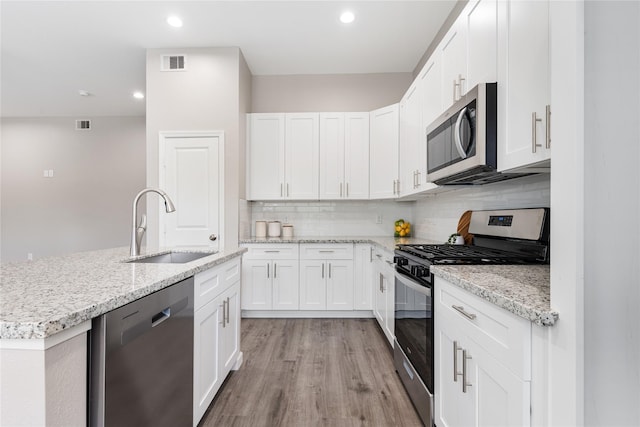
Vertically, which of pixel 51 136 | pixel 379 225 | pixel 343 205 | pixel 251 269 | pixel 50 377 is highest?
pixel 51 136

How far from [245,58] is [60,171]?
175 inches

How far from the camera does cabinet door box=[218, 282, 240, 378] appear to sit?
1.91 m

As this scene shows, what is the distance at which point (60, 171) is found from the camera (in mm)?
5570

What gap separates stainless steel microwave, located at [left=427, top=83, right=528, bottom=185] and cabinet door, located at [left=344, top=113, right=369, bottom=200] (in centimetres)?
165

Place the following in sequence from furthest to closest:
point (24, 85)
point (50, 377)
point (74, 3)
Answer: point (24, 85)
point (74, 3)
point (50, 377)

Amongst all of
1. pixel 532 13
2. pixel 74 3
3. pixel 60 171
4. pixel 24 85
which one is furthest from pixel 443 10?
pixel 60 171

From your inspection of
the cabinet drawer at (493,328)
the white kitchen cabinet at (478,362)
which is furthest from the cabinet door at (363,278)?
the cabinet drawer at (493,328)

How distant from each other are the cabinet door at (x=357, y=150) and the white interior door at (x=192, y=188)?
148 centimetres

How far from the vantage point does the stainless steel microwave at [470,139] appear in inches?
57.8

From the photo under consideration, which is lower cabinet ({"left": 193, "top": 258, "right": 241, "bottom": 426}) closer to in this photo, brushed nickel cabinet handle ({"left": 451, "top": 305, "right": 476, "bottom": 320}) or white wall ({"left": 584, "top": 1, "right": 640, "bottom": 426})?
brushed nickel cabinet handle ({"left": 451, "top": 305, "right": 476, "bottom": 320})

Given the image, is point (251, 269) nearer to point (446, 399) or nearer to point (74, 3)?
point (446, 399)

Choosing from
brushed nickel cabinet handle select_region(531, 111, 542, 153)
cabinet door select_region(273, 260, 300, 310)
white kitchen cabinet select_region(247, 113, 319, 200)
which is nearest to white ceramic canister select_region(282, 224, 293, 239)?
white kitchen cabinet select_region(247, 113, 319, 200)

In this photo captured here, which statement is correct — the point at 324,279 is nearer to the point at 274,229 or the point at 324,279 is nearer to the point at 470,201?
the point at 274,229

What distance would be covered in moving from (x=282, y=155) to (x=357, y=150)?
0.91 m
